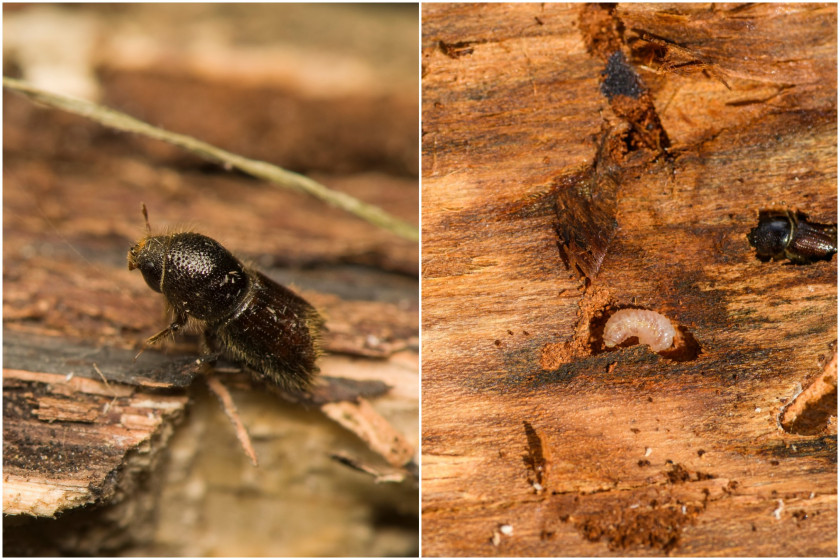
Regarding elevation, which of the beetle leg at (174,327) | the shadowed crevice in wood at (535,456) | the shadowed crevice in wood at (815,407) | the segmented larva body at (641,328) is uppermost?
the beetle leg at (174,327)

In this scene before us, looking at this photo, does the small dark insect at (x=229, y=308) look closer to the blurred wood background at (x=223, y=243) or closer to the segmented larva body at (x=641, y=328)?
the blurred wood background at (x=223, y=243)

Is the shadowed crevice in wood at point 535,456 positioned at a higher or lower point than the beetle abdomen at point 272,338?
lower

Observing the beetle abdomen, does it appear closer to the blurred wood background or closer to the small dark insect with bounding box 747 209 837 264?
the blurred wood background

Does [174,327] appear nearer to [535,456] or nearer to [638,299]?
[535,456]

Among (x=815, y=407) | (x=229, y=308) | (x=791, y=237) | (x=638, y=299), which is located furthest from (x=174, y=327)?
(x=815, y=407)

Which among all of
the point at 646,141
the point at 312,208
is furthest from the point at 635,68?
the point at 312,208

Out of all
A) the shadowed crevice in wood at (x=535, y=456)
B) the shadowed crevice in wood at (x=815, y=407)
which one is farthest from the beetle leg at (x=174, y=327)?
the shadowed crevice in wood at (x=815, y=407)
